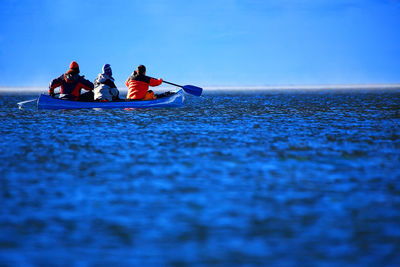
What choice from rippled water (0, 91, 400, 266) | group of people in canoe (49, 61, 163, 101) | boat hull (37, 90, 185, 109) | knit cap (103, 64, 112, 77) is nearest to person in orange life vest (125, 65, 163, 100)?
group of people in canoe (49, 61, 163, 101)

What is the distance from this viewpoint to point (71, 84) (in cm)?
2275

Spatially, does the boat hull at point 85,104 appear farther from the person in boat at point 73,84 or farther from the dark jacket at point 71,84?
the dark jacket at point 71,84

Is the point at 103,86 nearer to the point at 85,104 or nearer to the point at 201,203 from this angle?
the point at 85,104

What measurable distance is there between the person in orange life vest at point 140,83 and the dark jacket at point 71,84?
2042 millimetres

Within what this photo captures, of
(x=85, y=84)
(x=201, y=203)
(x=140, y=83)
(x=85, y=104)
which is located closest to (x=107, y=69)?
(x=85, y=84)

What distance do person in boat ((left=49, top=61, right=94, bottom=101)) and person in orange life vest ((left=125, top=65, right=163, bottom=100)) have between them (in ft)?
6.33

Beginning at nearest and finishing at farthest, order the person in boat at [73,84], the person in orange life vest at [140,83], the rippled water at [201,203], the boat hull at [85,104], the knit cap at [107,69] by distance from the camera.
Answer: the rippled water at [201,203] → the person in boat at [73,84] → the knit cap at [107,69] → the person in orange life vest at [140,83] → the boat hull at [85,104]

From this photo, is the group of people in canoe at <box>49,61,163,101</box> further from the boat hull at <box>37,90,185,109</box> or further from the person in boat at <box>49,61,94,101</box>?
the boat hull at <box>37,90,185,109</box>

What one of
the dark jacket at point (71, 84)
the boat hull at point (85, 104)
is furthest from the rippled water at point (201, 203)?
the boat hull at point (85, 104)

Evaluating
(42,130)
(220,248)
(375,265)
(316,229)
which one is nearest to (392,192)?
(316,229)

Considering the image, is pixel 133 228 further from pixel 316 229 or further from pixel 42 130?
pixel 42 130

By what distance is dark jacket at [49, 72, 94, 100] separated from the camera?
22.2m

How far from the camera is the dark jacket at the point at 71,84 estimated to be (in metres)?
22.2

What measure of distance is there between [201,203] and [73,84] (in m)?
17.4
